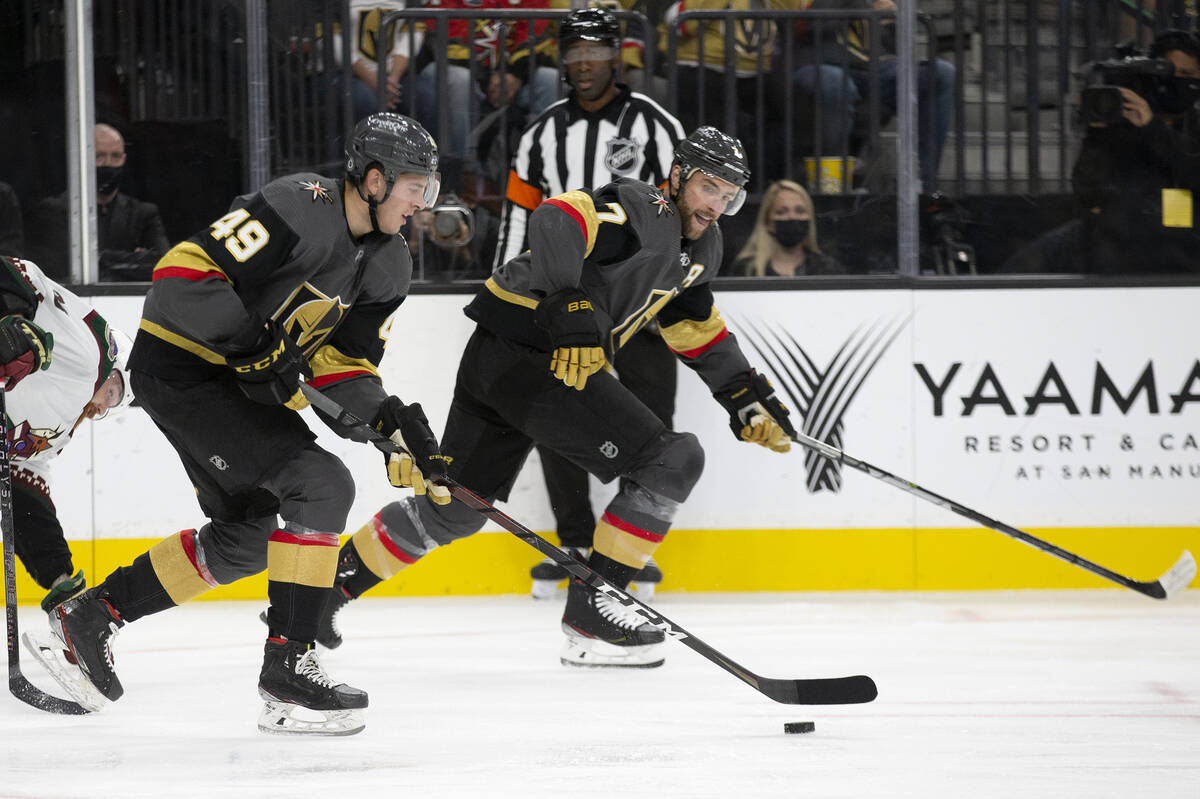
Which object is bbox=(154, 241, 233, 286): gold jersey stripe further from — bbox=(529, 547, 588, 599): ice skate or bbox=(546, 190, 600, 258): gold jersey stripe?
bbox=(529, 547, 588, 599): ice skate

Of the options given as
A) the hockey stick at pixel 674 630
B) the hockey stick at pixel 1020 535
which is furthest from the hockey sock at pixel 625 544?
the hockey stick at pixel 1020 535

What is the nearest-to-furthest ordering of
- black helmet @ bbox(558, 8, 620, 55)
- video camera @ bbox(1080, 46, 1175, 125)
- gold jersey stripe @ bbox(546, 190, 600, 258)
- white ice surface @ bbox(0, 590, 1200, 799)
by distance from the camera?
1. white ice surface @ bbox(0, 590, 1200, 799)
2. gold jersey stripe @ bbox(546, 190, 600, 258)
3. black helmet @ bbox(558, 8, 620, 55)
4. video camera @ bbox(1080, 46, 1175, 125)

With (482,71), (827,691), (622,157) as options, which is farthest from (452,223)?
(827,691)

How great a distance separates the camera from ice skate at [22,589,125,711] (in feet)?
9.39

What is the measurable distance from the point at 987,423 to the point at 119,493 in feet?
7.82

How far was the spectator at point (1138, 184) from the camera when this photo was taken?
430cm

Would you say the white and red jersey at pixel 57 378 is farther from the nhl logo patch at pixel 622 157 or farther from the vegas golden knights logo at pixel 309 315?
the nhl logo patch at pixel 622 157

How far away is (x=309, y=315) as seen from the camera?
2729 millimetres

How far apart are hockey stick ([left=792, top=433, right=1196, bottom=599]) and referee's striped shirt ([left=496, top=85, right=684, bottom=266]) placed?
0.97 m

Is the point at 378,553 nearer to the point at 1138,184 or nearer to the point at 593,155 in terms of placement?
the point at 593,155

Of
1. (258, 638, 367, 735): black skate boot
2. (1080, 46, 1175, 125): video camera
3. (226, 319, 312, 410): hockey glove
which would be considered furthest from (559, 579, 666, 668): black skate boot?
(1080, 46, 1175, 125): video camera

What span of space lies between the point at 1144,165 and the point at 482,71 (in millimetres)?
1887

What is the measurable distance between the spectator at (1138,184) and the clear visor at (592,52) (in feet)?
4.14

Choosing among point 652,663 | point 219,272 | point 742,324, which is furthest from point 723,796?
point 742,324
